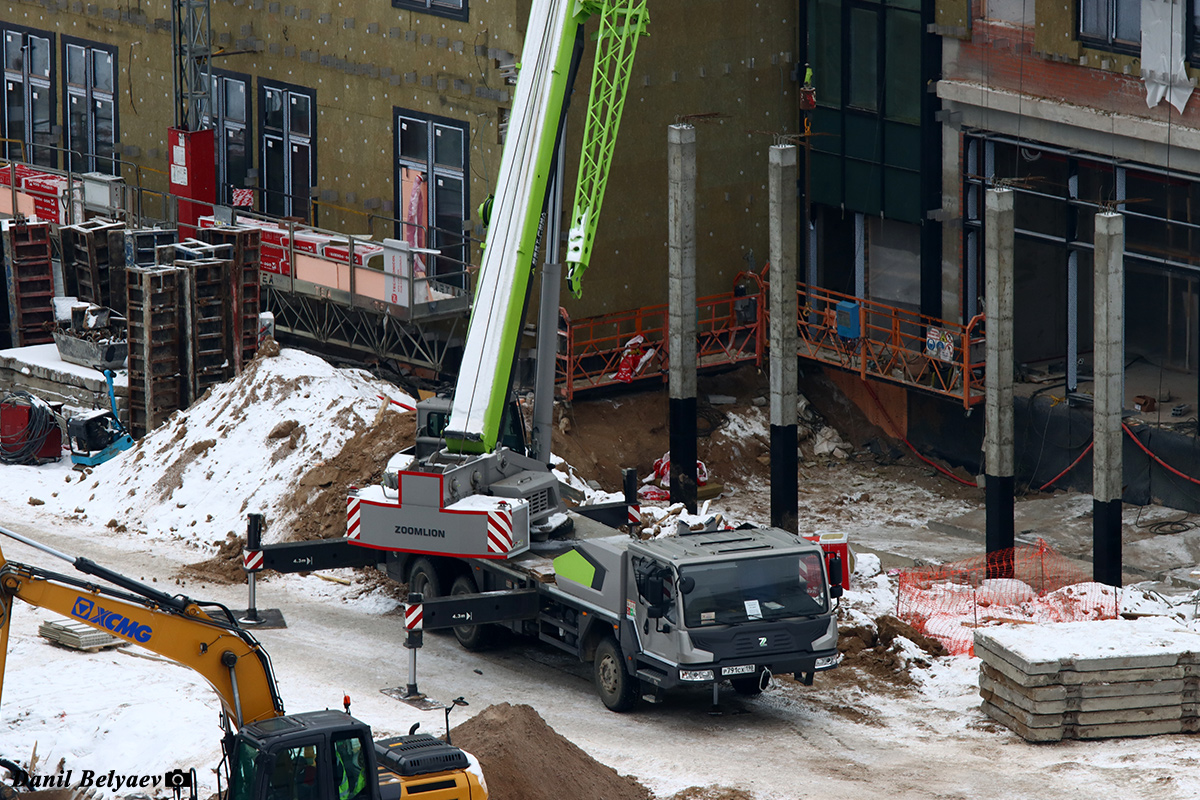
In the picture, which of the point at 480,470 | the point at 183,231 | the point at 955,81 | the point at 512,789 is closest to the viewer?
the point at 512,789

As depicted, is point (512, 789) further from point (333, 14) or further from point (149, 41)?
point (149, 41)

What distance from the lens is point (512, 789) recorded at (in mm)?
18578

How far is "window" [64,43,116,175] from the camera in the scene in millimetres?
46438

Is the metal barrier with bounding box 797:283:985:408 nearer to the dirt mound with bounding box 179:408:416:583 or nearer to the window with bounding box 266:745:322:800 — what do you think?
the dirt mound with bounding box 179:408:416:583

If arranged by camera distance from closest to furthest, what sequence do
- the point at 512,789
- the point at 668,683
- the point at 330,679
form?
the point at 512,789 < the point at 668,683 < the point at 330,679

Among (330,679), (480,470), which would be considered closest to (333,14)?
(480,470)

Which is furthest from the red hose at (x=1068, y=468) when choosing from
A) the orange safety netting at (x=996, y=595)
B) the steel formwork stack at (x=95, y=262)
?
the steel formwork stack at (x=95, y=262)

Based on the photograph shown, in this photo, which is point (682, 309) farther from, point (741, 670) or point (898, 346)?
point (741, 670)

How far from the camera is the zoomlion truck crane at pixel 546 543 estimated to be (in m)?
22.1

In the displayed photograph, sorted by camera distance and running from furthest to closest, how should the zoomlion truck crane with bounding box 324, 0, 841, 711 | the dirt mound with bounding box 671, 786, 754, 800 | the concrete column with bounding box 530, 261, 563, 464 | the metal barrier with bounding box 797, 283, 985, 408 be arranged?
the metal barrier with bounding box 797, 283, 985, 408
the concrete column with bounding box 530, 261, 563, 464
the zoomlion truck crane with bounding box 324, 0, 841, 711
the dirt mound with bounding box 671, 786, 754, 800

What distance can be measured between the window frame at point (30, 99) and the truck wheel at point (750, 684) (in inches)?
1211

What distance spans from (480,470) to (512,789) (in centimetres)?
741

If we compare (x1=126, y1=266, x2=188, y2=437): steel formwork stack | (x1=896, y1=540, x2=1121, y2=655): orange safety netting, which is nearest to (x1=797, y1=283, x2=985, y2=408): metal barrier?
(x1=896, y1=540, x2=1121, y2=655): orange safety netting

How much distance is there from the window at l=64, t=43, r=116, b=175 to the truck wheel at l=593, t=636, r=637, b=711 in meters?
26.9
